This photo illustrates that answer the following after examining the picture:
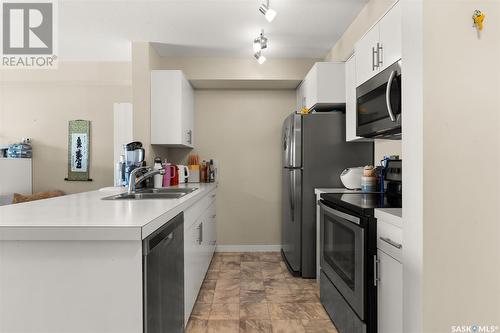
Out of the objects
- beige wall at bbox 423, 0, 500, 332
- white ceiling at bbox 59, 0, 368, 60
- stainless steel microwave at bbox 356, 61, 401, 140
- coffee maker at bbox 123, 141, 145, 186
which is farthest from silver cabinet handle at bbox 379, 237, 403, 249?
coffee maker at bbox 123, 141, 145, 186

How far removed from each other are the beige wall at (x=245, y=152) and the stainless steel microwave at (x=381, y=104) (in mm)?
1949

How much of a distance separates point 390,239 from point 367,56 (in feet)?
4.64

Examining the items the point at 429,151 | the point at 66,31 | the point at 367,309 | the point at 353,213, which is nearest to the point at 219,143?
the point at 66,31

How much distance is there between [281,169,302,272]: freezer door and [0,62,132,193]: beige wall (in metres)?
2.42

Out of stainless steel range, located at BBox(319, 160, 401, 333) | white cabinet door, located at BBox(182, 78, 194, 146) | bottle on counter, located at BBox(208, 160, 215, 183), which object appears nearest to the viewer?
stainless steel range, located at BBox(319, 160, 401, 333)

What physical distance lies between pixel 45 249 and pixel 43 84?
4.03m

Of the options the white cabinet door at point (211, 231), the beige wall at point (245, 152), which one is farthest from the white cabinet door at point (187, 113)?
the white cabinet door at point (211, 231)

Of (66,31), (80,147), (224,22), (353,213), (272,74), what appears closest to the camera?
(353,213)

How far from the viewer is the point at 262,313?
2518mm

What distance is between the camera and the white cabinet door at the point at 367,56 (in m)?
2.24

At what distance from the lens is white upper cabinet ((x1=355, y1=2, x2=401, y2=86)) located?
1.93 metres

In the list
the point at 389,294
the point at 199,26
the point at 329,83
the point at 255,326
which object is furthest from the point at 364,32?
the point at 255,326

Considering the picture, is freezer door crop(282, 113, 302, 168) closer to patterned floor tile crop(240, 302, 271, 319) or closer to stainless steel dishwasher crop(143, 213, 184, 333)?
patterned floor tile crop(240, 302, 271, 319)

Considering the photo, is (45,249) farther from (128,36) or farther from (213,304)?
(128,36)
